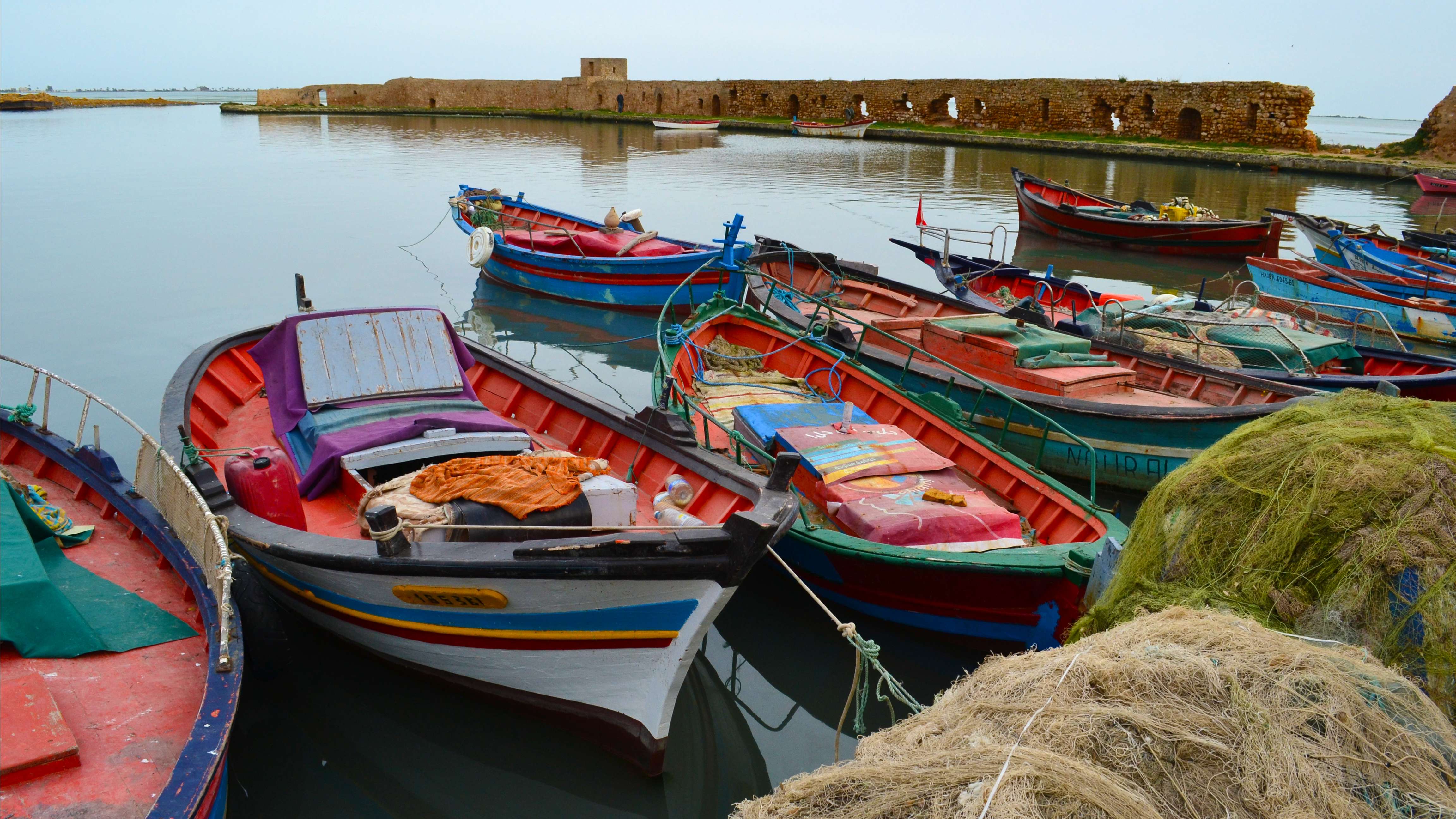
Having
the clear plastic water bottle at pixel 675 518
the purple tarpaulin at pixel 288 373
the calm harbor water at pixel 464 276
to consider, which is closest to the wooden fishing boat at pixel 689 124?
the calm harbor water at pixel 464 276

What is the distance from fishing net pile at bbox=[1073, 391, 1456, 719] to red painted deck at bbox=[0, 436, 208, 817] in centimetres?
456

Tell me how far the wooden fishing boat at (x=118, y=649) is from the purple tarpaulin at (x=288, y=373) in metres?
1.08

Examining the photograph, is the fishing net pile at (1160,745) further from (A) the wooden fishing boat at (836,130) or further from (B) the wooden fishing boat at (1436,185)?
(A) the wooden fishing boat at (836,130)

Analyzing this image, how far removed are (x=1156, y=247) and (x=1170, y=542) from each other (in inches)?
808

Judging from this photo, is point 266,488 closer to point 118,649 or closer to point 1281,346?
point 118,649

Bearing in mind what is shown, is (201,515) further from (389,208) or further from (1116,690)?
(389,208)

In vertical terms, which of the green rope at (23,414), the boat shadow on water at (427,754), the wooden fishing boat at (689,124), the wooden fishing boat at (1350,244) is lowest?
the boat shadow on water at (427,754)

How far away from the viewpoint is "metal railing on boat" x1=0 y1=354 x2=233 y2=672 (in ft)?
15.0

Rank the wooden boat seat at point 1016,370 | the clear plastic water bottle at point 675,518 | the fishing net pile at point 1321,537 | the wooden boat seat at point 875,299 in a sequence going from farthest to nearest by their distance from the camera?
the wooden boat seat at point 875,299 → the wooden boat seat at point 1016,370 → the clear plastic water bottle at point 675,518 → the fishing net pile at point 1321,537

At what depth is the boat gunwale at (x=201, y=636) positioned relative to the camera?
372cm

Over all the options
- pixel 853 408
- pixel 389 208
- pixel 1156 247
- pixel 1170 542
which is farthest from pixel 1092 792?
pixel 389 208

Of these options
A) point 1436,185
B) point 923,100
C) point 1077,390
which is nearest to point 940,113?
point 923,100

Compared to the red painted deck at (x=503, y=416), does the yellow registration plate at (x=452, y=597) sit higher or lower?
lower

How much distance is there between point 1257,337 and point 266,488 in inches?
420
